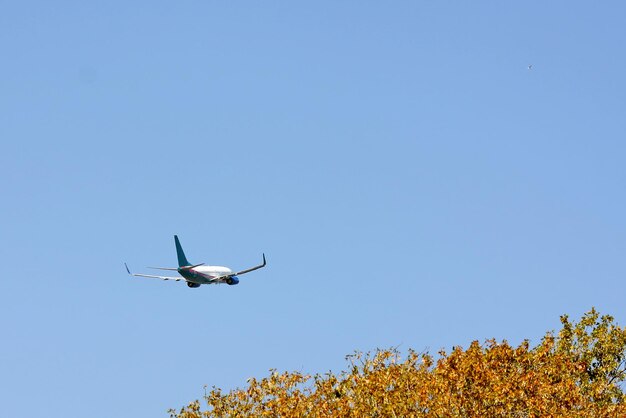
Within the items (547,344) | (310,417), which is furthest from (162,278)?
(310,417)

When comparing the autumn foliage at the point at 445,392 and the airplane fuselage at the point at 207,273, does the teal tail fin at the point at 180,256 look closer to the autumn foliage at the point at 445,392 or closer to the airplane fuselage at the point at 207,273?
the airplane fuselage at the point at 207,273

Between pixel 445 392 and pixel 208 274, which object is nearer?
pixel 445 392

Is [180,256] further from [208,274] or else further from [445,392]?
[445,392]

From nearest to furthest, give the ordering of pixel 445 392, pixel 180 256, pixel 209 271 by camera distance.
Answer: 1. pixel 445 392
2. pixel 209 271
3. pixel 180 256

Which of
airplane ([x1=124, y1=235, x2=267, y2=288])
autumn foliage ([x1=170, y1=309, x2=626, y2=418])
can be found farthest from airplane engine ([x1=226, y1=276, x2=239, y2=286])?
autumn foliage ([x1=170, y1=309, x2=626, y2=418])

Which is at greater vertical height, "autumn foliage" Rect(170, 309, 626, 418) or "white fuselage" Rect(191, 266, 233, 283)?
"white fuselage" Rect(191, 266, 233, 283)

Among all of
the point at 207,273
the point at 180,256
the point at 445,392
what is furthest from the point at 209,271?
the point at 445,392

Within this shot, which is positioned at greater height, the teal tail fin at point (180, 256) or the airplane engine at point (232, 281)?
the teal tail fin at point (180, 256)

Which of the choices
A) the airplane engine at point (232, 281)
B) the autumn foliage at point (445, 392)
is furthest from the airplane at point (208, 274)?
the autumn foliage at point (445, 392)

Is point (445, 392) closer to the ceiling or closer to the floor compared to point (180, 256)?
closer to the floor

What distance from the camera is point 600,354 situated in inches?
3516

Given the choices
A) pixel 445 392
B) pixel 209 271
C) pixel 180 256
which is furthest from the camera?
pixel 180 256

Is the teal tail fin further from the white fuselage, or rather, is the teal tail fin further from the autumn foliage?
the autumn foliage

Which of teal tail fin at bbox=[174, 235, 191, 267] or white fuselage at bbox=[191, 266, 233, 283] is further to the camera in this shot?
teal tail fin at bbox=[174, 235, 191, 267]
